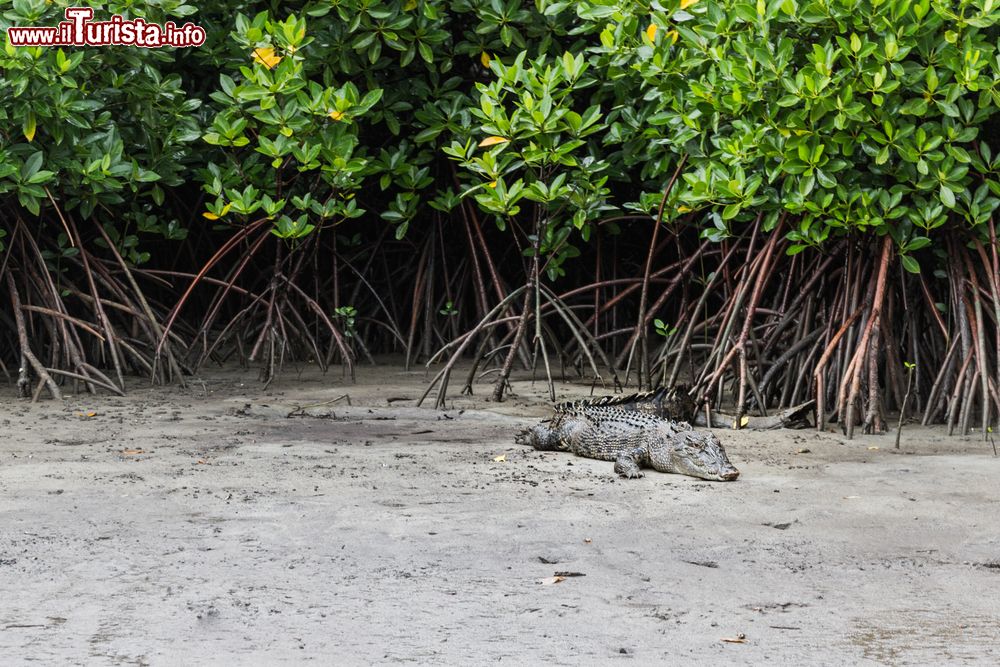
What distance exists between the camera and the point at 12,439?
18.9 feet

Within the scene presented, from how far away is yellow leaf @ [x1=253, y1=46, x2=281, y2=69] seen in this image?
24.1ft

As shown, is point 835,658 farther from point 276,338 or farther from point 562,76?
point 276,338

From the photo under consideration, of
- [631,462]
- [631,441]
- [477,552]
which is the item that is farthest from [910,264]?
[477,552]

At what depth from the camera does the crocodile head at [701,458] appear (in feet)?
16.5

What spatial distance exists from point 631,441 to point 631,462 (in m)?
0.22

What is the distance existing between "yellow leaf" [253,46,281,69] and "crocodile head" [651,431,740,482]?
11.7 feet

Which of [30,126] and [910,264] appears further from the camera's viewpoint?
[30,126]

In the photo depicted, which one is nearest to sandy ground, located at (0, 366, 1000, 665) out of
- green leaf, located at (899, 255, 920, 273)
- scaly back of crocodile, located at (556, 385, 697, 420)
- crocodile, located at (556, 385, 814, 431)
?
crocodile, located at (556, 385, 814, 431)

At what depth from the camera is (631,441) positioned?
557 centimetres

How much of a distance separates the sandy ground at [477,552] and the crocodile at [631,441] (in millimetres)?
94

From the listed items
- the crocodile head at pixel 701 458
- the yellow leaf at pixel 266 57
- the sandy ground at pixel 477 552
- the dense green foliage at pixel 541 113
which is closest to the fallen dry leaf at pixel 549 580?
the sandy ground at pixel 477 552

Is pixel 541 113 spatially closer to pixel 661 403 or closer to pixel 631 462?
pixel 661 403

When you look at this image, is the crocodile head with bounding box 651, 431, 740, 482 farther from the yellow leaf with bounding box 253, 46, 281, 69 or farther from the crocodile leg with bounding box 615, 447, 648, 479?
the yellow leaf with bounding box 253, 46, 281, 69

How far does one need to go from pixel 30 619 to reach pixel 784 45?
4.45 metres
